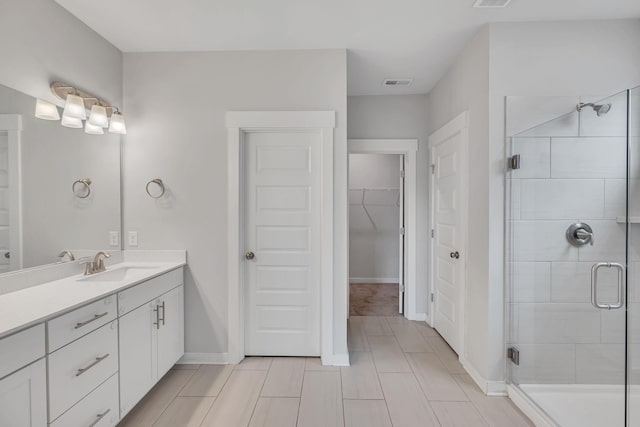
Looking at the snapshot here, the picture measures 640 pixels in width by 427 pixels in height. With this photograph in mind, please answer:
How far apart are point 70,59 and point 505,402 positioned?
3849mm

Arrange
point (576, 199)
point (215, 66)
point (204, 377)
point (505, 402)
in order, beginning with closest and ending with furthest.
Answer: point (576, 199) < point (505, 402) < point (204, 377) < point (215, 66)

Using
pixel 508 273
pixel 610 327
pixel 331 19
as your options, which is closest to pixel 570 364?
pixel 610 327

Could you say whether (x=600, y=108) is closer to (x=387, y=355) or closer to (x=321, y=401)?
(x=387, y=355)

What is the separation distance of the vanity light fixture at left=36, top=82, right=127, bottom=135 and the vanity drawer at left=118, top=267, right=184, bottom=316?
1.21m

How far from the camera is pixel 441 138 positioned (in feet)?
10.5

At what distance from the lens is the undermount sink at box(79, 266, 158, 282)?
2.17 meters

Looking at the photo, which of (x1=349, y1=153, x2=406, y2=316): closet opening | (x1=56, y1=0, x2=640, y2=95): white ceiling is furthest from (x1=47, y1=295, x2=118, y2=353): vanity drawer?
(x1=349, y1=153, x2=406, y2=316): closet opening

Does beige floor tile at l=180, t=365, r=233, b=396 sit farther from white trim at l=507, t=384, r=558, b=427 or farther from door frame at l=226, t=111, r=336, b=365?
white trim at l=507, t=384, r=558, b=427

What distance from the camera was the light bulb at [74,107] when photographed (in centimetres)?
210

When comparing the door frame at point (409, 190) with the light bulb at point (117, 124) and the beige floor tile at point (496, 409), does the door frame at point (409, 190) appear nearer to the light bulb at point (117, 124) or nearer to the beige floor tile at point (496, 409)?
the beige floor tile at point (496, 409)

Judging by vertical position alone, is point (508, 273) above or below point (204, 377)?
above

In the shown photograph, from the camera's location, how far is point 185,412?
6.69ft

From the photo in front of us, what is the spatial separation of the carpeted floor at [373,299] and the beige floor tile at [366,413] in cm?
188

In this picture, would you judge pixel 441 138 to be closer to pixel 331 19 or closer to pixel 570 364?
pixel 331 19
